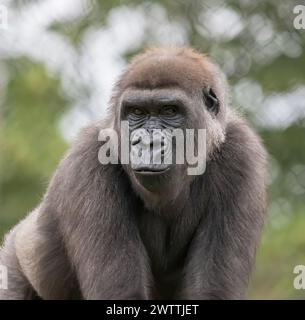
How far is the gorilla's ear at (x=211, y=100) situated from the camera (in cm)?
725

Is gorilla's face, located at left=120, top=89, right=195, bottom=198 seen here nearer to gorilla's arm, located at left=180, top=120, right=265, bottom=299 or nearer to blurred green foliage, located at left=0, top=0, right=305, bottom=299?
gorilla's arm, located at left=180, top=120, right=265, bottom=299

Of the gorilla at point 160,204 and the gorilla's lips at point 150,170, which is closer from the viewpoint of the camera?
the gorilla's lips at point 150,170

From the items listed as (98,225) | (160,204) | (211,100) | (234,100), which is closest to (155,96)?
(211,100)

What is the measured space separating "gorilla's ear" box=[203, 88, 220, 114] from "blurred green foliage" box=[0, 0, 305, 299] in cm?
625

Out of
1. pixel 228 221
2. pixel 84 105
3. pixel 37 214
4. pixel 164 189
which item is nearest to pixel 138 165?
pixel 164 189

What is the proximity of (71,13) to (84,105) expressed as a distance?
1719 mm

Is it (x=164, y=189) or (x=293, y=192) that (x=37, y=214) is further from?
(x=293, y=192)

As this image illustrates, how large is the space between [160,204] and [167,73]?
0.94 meters

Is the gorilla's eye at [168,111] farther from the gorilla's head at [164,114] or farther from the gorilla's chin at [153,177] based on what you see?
the gorilla's chin at [153,177]

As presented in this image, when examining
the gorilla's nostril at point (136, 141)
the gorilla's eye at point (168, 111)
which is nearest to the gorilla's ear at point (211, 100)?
the gorilla's eye at point (168, 111)

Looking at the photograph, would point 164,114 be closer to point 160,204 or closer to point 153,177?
point 153,177

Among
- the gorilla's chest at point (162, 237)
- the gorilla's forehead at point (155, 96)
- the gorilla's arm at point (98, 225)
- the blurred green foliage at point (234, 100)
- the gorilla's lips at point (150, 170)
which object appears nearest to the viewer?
the gorilla's lips at point (150, 170)

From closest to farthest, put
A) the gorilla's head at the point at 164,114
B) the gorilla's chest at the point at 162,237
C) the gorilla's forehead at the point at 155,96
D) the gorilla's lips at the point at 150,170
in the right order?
Answer: the gorilla's lips at the point at 150,170, the gorilla's head at the point at 164,114, the gorilla's forehead at the point at 155,96, the gorilla's chest at the point at 162,237

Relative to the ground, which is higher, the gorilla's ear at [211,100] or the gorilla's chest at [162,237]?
the gorilla's ear at [211,100]
